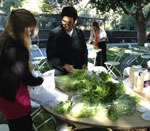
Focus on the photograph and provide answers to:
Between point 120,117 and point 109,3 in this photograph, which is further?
point 109,3

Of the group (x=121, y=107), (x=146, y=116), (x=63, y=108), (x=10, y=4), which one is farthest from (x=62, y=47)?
(x=10, y=4)

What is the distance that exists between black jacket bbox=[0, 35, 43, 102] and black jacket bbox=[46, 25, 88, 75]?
3.25 ft

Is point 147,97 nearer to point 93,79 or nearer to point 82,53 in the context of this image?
point 93,79

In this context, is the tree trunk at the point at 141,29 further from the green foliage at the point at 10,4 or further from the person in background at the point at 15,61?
the green foliage at the point at 10,4

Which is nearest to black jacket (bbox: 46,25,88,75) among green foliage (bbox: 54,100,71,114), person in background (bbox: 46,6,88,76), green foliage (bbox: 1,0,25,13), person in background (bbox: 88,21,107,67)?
person in background (bbox: 46,6,88,76)

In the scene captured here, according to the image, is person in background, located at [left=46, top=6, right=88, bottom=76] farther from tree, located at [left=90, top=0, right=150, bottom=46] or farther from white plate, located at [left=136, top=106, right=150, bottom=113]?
tree, located at [left=90, top=0, right=150, bottom=46]

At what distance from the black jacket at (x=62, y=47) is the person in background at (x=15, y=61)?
3.04ft

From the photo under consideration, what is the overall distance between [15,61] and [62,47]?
1.11 metres

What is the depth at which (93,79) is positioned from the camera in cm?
272

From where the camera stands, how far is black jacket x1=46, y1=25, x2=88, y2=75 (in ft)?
10.2

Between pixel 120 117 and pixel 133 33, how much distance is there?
1765 centimetres

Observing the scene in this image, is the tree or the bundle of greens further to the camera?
the tree

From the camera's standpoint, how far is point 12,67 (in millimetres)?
2076

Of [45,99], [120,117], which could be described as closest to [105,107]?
[120,117]
